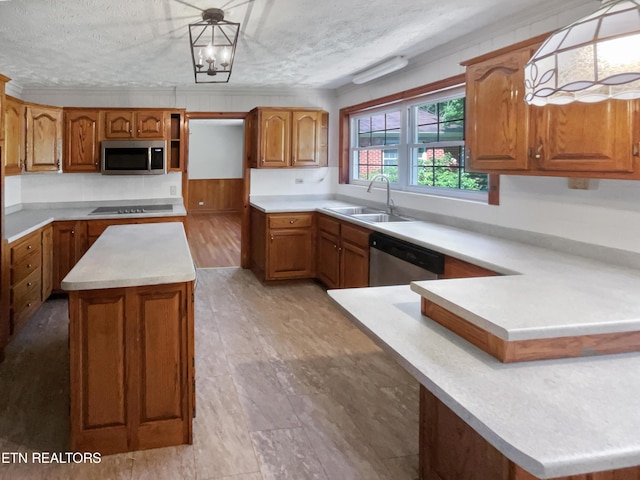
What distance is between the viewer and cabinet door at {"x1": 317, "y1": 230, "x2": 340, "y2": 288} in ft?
16.1

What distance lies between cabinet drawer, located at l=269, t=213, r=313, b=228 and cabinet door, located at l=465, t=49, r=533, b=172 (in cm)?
258

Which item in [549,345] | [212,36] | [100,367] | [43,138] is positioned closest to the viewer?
[549,345]

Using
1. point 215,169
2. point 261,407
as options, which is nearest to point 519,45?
point 261,407

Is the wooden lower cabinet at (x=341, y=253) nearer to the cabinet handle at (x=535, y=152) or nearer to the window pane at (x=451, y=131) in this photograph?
the window pane at (x=451, y=131)

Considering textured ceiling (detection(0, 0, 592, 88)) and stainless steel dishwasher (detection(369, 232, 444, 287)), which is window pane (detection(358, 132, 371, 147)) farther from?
stainless steel dishwasher (detection(369, 232, 444, 287))

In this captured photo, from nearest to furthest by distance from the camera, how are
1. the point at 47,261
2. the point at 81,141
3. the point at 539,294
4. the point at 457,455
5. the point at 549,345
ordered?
the point at 549,345
the point at 457,455
the point at 539,294
the point at 47,261
the point at 81,141

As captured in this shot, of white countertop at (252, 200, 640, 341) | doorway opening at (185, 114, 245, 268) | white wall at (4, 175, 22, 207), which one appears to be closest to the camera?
white countertop at (252, 200, 640, 341)

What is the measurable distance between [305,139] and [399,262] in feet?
8.80

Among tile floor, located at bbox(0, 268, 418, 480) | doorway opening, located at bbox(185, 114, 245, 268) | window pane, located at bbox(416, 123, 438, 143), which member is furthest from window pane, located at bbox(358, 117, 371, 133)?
doorway opening, located at bbox(185, 114, 245, 268)

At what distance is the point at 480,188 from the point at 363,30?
4.81 feet

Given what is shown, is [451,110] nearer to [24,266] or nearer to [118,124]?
[118,124]

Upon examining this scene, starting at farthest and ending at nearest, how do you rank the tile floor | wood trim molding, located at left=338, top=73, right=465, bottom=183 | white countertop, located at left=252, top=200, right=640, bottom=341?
wood trim molding, located at left=338, top=73, right=465, bottom=183 < the tile floor < white countertop, located at left=252, top=200, right=640, bottom=341

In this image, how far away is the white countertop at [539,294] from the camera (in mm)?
1442

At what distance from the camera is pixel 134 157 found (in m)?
5.37
